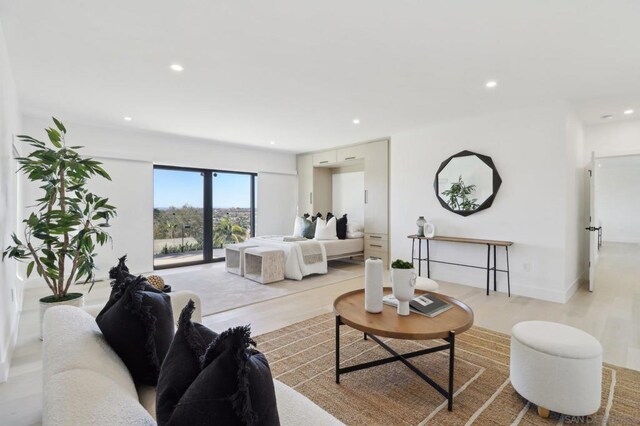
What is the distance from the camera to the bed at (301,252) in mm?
5117

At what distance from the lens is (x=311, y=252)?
5406 mm

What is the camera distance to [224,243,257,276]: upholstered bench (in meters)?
5.31

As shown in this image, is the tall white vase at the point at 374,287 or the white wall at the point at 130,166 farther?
the white wall at the point at 130,166

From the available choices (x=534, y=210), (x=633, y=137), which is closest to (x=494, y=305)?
(x=534, y=210)

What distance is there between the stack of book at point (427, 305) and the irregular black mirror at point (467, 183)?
2736 millimetres

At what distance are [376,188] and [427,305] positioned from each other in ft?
13.5

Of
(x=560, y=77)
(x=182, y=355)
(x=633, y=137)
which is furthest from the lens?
(x=633, y=137)

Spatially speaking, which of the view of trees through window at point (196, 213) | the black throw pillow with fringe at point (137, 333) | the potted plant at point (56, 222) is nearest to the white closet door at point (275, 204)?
the view of trees through window at point (196, 213)

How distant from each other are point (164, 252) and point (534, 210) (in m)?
6.26

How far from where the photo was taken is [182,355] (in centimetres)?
87

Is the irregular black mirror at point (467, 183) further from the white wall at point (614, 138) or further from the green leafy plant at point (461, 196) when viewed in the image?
the white wall at point (614, 138)

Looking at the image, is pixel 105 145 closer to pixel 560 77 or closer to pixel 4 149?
pixel 4 149

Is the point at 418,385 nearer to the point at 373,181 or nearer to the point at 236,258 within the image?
the point at 236,258

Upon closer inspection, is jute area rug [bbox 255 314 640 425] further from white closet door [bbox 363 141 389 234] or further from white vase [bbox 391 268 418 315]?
white closet door [bbox 363 141 389 234]
